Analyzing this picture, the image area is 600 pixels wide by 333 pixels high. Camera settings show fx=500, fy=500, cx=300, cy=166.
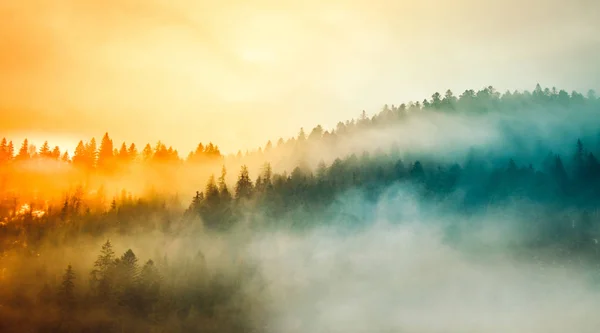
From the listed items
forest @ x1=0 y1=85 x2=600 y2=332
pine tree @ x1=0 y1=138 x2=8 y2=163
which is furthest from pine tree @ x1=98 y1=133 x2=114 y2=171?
pine tree @ x1=0 y1=138 x2=8 y2=163

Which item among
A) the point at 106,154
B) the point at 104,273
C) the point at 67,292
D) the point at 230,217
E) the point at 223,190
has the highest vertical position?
the point at 106,154

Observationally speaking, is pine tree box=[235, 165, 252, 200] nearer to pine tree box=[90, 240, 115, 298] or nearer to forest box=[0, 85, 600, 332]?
forest box=[0, 85, 600, 332]

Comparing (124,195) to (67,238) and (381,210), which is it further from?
(381,210)

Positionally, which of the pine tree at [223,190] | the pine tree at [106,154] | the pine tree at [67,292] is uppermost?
the pine tree at [106,154]

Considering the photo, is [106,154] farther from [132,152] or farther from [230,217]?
[230,217]

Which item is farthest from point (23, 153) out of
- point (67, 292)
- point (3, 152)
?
point (67, 292)

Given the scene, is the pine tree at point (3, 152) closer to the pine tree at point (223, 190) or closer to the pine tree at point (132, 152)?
the pine tree at point (132, 152)

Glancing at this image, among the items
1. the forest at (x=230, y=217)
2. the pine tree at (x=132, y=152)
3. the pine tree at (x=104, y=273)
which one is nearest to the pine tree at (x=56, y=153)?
the forest at (x=230, y=217)

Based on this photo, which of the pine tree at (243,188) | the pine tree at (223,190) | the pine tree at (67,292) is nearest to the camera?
the pine tree at (67,292)

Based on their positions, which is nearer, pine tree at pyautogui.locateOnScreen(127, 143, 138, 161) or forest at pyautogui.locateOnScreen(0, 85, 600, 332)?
forest at pyautogui.locateOnScreen(0, 85, 600, 332)

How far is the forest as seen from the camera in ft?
418

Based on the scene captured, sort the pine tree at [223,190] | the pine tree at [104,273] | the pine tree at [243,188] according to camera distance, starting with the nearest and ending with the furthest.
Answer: the pine tree at [104,273], the pine tree at [223,190], the pine tree at [243,188]

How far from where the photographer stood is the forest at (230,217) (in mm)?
127500

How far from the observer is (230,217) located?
523ft
